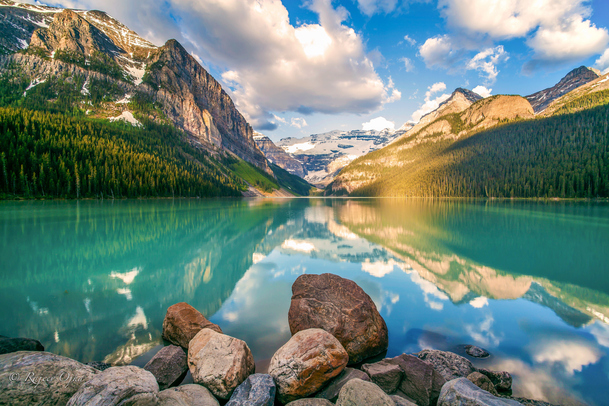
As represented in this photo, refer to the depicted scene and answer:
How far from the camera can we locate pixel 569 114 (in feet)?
438

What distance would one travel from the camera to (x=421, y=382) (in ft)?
16.5

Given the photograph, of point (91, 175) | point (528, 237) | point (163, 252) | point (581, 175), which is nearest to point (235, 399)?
point (163, 252)

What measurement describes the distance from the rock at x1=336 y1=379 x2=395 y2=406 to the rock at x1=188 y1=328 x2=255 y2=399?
2.12 m

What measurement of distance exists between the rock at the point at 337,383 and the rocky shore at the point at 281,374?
0.07 feet

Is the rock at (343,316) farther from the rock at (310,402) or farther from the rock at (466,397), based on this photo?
the rock at (466,397)

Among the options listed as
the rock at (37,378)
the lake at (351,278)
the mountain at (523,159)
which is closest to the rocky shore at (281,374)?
the rock at (37,378)

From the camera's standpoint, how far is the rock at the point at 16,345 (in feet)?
17.2

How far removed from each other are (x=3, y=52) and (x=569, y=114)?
336377 millimetres

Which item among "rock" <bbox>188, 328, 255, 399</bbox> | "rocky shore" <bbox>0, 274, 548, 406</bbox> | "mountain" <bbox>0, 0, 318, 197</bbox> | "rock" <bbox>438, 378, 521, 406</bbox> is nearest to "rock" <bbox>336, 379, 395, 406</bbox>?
"rocky shore" <bbox>0, 274, 548, 406</bbox>

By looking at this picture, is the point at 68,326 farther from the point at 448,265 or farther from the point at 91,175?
the point at 91,175

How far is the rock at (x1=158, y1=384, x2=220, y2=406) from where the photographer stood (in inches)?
158

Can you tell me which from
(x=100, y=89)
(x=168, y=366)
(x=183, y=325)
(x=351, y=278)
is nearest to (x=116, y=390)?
(x=168, y=366)

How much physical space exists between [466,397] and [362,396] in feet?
5.24

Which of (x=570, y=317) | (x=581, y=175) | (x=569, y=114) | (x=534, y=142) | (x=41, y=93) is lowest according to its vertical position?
(x=570, y=317)
